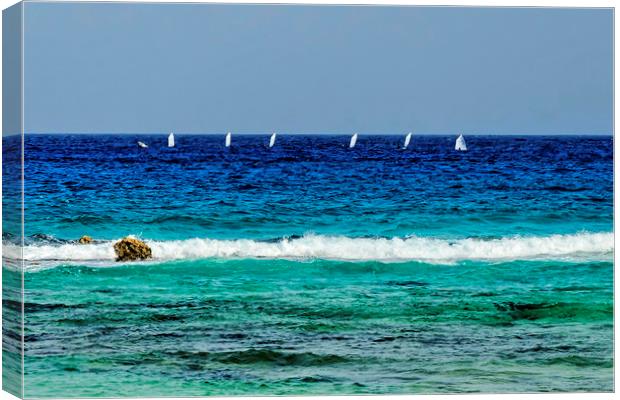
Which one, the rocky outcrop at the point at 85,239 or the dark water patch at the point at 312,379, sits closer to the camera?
the dark water patch at the point at 312,379

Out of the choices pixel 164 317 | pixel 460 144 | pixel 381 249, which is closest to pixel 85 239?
pixel 164 317

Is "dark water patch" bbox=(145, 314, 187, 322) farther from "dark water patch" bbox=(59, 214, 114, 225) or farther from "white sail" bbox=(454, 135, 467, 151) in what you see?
"white sail" bbox=(454, 135, 467, 151)

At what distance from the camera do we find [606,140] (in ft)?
41.9

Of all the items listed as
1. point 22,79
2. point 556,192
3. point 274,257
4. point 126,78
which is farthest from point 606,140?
point 22,79

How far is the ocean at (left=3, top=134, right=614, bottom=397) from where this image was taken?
39.3ft

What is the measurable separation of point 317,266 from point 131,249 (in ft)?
5.05

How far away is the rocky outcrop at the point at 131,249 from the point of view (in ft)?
40.7

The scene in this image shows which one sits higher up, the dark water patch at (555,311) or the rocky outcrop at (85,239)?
the rocky outcrop at (85,239)

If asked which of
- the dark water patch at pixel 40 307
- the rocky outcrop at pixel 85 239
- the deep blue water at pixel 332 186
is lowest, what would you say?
the dark water patch at pixel 40 307

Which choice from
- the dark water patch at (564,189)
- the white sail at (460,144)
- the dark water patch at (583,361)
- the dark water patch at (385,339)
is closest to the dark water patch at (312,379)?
the dark water patch at (385,339)

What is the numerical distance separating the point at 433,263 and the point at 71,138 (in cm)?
315

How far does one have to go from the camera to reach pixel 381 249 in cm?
1265

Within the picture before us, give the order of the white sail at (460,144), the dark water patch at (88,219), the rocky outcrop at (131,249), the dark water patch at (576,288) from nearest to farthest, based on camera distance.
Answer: the dark water patch at (88,219) → the rocky outcrop at (131,249) → the dark water patch at (576,288) → the white sail at (460,144)

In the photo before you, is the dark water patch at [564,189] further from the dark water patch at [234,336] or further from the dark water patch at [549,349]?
the dark water patch at [234,336]
